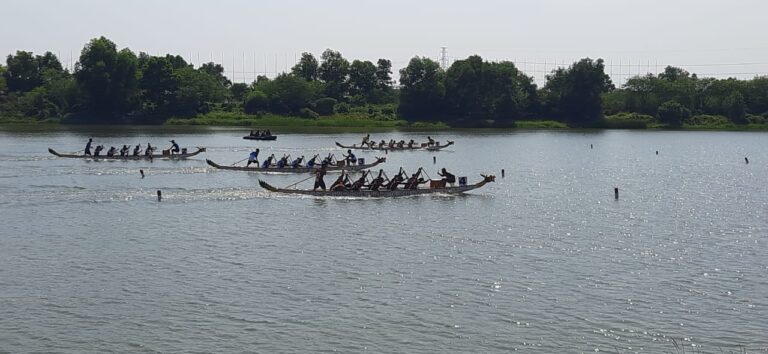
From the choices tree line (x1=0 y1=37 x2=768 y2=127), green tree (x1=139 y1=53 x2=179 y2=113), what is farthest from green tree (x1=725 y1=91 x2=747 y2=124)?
green tree (x1=139 y1=53 x2=179 y2=113)

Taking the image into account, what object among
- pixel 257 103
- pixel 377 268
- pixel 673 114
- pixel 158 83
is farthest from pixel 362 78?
pixel 377 268

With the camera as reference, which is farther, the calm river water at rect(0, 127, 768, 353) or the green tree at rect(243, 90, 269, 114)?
the green tree at rect(243, 90, 269, 114)

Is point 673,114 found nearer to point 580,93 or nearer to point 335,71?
point 580,93

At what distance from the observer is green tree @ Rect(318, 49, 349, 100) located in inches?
6329

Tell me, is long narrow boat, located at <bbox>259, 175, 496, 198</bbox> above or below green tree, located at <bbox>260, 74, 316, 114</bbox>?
below

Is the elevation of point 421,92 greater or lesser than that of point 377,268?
greater

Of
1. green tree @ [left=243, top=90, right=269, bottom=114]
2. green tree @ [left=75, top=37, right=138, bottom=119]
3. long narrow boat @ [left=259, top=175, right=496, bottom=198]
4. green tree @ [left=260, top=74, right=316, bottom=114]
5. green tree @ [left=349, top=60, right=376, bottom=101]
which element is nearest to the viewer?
long narrow boat @ [left=259, top=175, right=496, bottom=198]

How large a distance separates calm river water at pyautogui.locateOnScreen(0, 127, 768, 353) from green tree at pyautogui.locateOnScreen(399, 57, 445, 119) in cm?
8643

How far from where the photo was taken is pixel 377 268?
28.4 meters

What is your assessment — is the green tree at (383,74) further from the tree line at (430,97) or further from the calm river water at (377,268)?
the calm river water at (377,268)

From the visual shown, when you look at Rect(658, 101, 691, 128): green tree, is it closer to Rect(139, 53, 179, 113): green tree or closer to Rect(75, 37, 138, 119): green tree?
Rect(139, 53, 179, 113): green tree

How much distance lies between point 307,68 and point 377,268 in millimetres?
141047

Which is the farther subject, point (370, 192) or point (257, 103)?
point (257, 103)

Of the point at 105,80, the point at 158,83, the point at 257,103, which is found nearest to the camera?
the point at 105,80
